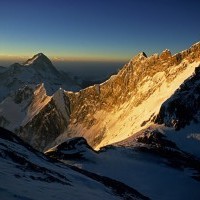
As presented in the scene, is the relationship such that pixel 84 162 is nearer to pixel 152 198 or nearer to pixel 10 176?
pixel 152 198

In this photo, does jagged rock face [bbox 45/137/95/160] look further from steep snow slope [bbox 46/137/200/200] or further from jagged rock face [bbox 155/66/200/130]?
jagged rock face [bbox 155/66/200/130]

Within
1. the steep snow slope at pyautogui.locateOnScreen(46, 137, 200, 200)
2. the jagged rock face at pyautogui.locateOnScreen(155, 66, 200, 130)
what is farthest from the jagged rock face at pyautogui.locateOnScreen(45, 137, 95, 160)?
→ the jagged rock face at pyautogui.locateOnScreen(155, 66, 200, 130)

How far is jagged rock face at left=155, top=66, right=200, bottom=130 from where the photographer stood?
5742 inches

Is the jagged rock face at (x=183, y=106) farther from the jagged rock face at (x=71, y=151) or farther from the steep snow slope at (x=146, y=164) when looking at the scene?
the jagged rock face at (x=71, y=151)

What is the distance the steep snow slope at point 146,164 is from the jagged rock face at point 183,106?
2071cm

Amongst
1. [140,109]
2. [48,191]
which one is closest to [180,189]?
[48,191]

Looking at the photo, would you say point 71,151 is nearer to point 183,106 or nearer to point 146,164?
point 146,164

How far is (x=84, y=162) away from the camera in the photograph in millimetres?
100688

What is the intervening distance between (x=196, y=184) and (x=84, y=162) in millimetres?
26154

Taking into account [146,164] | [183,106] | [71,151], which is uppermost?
[183,106]

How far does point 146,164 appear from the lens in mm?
107438

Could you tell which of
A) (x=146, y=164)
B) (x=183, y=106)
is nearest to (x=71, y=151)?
(x=146, y=164)

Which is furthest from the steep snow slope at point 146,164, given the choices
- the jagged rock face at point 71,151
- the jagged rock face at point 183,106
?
the jagged rock face at point 183,106

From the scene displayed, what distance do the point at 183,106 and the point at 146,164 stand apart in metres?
50.2
